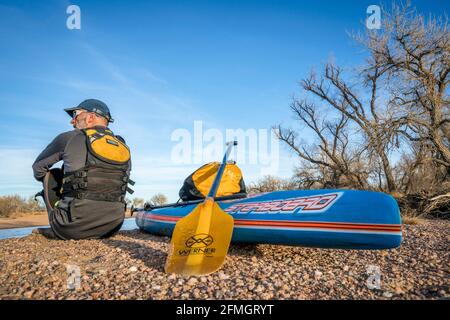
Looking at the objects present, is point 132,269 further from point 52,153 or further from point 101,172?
point 52,153

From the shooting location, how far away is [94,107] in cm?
425

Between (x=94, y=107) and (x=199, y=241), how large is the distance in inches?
105

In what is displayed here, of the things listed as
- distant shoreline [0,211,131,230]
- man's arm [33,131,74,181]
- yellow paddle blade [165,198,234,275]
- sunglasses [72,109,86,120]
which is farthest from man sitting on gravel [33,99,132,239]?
distant shoreline [0,211,131,230]

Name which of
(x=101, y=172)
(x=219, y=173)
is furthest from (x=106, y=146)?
(x=219, y=173)

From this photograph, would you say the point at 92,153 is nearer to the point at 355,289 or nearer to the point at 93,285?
the point at 93,285

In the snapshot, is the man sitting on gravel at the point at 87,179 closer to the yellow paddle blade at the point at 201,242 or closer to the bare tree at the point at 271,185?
the yellow paddle blade at the point at 201,242

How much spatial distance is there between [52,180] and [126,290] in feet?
8.92

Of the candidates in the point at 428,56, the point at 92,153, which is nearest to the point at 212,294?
the point at 92,153

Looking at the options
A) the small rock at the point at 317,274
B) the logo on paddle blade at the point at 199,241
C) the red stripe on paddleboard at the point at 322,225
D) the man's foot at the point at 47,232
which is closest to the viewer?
the small rock at the point at 317,274

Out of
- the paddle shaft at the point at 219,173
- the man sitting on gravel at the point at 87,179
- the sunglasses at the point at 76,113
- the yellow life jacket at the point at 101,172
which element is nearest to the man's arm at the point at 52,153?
the man sitting on gravel at the point at 87,179

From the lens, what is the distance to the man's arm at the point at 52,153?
373 centimetres

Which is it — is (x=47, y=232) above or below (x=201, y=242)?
below

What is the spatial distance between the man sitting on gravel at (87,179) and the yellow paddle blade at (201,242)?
1.44 meters

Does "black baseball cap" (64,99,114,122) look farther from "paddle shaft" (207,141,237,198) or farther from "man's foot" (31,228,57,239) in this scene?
"paddle shaft" (207,141,237,198)
